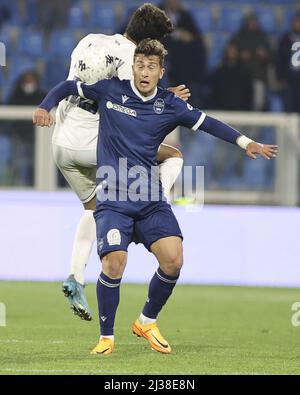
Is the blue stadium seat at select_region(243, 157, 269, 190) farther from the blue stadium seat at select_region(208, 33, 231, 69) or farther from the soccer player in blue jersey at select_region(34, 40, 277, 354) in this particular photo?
the soccer player in blue jersey at select_region(34, 40, 277, 354)

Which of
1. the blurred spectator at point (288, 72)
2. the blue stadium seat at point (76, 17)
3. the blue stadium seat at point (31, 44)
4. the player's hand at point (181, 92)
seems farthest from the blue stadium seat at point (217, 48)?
the player's hand at point (181, 92)

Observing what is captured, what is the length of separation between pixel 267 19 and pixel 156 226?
1191 cm

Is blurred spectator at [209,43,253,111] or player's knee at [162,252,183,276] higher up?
blurred spectator at [209,43,253,111]

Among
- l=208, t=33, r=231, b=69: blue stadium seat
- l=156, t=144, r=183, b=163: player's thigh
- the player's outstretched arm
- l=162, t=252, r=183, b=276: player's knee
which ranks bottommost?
l=162, t=252, r=183, b=276: player's knee

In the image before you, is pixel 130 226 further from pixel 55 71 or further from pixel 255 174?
pixel 55 71

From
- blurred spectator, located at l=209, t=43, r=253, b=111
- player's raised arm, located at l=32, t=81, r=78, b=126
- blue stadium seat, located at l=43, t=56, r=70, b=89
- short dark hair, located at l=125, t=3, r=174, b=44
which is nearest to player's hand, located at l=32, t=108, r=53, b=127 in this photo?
player's raised arm, located at l=32, t=81, r=78, b=126

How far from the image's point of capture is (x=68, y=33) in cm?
1870

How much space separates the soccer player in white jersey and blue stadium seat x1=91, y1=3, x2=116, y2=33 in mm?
9776

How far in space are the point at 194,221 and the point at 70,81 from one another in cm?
585

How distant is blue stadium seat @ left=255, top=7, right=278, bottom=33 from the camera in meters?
19.2

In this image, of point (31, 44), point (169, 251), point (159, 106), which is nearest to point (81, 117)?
point (159, 106)

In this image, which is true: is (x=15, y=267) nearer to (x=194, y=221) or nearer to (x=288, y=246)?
(x=194, y=221)

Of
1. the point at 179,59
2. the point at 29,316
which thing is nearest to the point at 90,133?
the point at 29,316

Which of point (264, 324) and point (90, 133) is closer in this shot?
point (90, 133)
